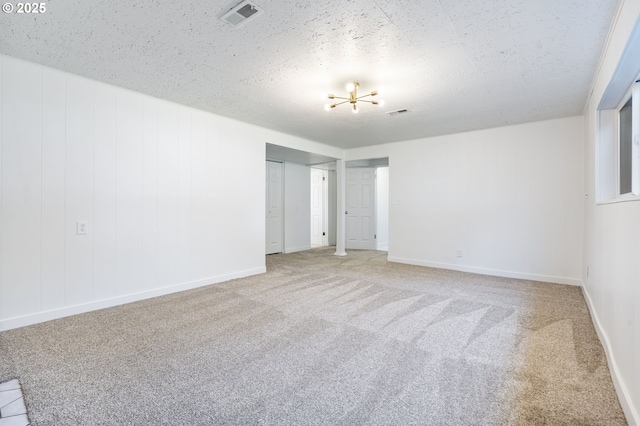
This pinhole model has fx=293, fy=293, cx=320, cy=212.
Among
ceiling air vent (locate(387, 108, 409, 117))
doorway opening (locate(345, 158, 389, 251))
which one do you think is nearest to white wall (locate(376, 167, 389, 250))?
doorway opening (locate(345, 158, 389, 251))

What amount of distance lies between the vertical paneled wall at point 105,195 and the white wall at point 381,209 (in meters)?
4.18

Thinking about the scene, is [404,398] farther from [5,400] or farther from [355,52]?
[355,52]

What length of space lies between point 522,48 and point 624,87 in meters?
0.78

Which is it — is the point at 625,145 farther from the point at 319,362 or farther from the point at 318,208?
the point at 318,208

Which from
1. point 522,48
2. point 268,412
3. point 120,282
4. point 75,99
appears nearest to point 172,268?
point 120,282

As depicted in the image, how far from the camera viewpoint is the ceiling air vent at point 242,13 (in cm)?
186

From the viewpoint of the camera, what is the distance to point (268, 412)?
1504 mm

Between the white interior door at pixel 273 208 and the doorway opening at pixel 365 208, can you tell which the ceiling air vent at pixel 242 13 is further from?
the doorway opening at pixel 365 208

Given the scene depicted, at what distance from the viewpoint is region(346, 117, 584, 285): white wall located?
404 cm

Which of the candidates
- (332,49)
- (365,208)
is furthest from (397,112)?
(365,208)

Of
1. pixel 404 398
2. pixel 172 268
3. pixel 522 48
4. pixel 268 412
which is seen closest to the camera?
pixel 268 412

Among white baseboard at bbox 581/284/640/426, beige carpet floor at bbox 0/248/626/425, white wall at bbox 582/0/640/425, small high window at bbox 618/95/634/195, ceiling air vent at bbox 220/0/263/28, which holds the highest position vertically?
ceiling air vent at bbox 220/0/263/28

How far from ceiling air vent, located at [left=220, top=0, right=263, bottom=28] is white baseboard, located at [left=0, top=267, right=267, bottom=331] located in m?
2.96

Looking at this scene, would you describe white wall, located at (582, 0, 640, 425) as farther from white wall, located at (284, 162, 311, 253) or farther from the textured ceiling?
white wall, located at (284, 162, 311, 253)
